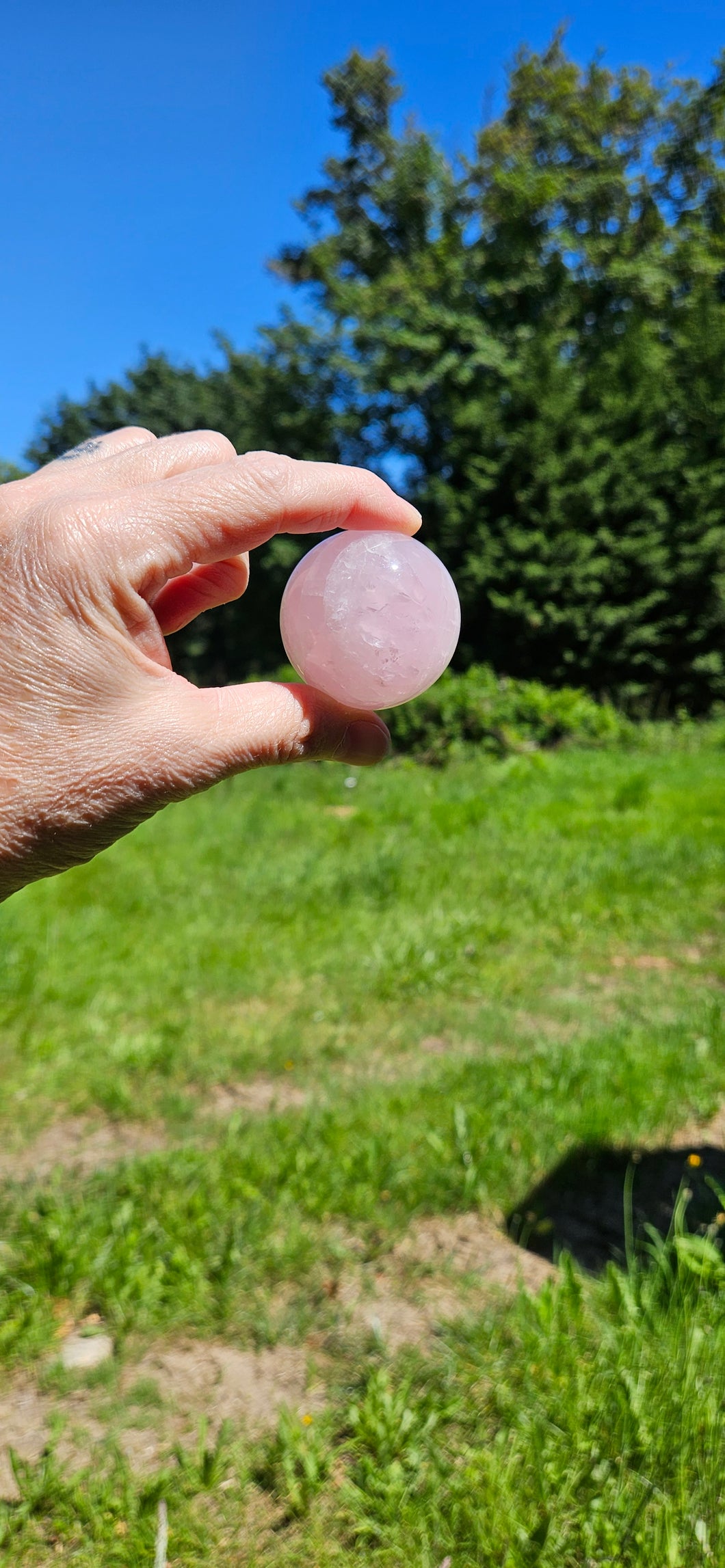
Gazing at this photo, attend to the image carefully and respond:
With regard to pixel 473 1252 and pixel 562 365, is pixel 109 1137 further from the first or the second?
pixel 562 365

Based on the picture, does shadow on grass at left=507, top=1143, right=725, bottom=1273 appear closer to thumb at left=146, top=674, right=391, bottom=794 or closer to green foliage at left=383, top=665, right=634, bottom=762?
thumb at left=146, top=674, right=391, bottom=794

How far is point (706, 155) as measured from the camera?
1789 centimetres

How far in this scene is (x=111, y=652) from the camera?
1.25 metres

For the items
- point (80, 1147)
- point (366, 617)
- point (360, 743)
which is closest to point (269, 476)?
point (366, 617)

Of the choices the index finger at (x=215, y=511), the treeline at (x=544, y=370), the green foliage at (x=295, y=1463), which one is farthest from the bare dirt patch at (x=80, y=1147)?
the treeline at (x=544, y=370)

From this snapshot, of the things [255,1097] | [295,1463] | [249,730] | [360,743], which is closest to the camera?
[249,730]

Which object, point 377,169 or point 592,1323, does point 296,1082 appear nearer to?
point 592,1323

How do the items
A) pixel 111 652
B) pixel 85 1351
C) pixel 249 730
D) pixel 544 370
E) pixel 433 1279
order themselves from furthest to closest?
pixel 544 370 < pixel 433 1279 < pixel 85 1351 < pixel 249 730 < pixel 111 652

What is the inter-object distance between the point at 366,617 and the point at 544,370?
14.4 m

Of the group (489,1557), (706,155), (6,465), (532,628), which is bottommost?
(489,1557)

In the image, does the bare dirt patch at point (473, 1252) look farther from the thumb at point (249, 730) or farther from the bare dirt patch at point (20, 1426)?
the thumb at point (249, 730)

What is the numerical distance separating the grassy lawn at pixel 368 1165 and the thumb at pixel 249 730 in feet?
4.17

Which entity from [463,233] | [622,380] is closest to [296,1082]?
[622,380]

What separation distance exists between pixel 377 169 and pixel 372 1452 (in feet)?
75.3
